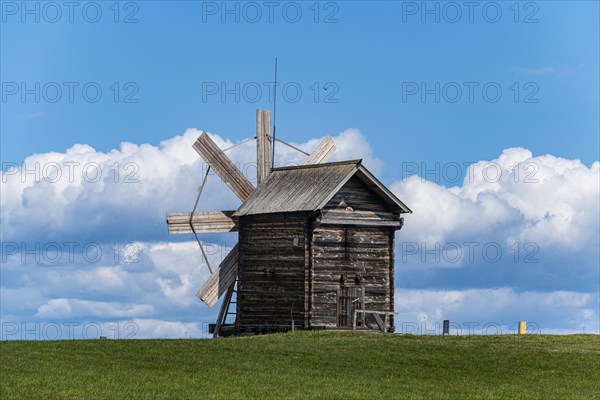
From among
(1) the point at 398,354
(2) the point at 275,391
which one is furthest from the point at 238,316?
(2) the point at 275,391

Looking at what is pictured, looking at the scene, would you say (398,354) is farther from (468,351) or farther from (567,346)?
(567,346)

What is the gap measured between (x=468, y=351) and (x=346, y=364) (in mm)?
5710

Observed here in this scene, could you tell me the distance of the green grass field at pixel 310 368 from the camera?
2986 cm

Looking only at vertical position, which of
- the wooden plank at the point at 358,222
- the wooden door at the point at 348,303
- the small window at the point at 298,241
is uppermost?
the wooden plank at the point at 358,222

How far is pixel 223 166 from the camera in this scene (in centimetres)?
5325

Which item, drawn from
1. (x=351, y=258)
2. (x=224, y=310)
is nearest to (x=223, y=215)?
(x=224, y=310)

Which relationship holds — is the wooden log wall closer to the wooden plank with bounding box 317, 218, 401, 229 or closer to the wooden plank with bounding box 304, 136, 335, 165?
the wooden plank with bounding box 317, 218, 401, 229

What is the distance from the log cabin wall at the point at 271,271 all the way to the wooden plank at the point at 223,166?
2.74 meters

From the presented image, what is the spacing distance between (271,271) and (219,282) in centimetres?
405

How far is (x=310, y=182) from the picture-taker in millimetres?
48969

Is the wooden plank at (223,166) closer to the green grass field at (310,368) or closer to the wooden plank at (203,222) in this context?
the wooden plank at (203,222)

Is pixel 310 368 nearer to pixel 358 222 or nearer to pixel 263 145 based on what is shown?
pixel 358 222

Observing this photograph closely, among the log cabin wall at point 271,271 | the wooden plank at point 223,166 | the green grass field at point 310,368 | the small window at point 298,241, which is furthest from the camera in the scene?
the wooden plank at point 223,166

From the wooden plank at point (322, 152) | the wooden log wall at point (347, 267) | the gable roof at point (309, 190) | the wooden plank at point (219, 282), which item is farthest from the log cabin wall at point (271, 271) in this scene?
the wooden plank at point (322, 152)
